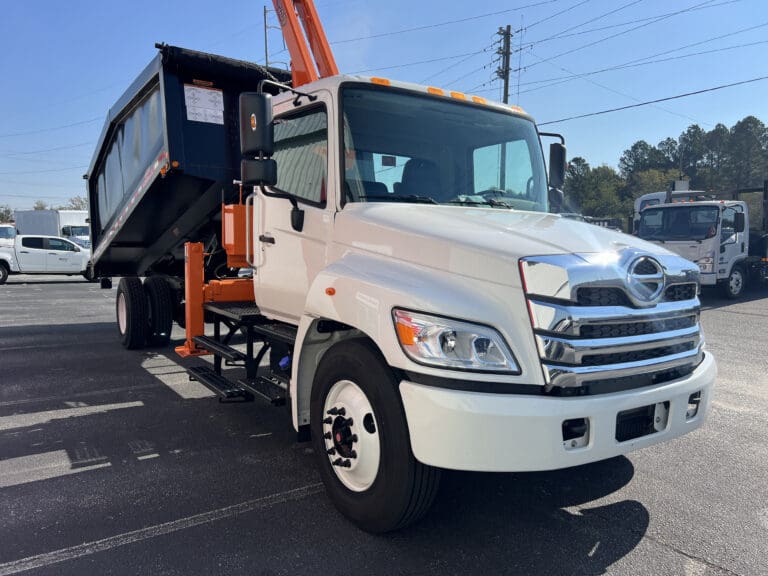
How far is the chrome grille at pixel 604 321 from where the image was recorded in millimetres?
2562

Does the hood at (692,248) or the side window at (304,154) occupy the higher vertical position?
the side window at (304,154)

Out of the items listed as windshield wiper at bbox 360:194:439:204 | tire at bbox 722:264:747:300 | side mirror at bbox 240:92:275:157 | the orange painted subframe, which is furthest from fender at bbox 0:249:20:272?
tire at bbox 722:264:747:300

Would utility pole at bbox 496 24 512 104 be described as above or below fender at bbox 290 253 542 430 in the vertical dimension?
above

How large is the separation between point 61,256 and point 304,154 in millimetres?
20532

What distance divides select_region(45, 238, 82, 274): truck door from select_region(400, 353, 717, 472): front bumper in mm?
22035

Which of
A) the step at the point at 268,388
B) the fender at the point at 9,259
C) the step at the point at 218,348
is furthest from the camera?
the fender at the point at 9,259

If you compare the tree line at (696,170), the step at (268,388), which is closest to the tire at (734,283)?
the step at (268,388)

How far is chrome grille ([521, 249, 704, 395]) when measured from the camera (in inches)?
101

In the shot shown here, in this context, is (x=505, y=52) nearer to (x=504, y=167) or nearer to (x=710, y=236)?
(x=710, y=236)

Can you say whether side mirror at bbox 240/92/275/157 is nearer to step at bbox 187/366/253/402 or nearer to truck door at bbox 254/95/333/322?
truck door at bbox 254/95/333/322

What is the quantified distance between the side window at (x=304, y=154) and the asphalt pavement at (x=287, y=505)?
1960 millimetres

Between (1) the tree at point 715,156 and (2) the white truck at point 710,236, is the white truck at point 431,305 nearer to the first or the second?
(2) the white truck at point 710,236

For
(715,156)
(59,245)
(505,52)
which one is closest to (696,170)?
(715,156)

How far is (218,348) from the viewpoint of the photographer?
4.91m
